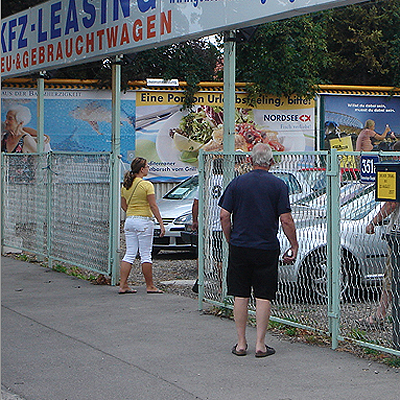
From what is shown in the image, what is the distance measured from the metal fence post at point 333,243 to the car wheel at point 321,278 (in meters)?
0.06

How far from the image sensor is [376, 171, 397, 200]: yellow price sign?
20.0ft

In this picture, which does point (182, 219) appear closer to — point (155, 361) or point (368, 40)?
point (155, 361)

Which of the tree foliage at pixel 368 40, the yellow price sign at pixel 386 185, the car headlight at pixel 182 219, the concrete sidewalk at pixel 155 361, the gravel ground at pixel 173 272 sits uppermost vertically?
the tree foliage at pixel 368 40

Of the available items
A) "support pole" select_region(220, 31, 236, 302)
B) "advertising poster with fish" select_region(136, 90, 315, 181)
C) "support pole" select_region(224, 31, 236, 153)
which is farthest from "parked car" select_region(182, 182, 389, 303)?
"advertising poster with fish" select_region(136, 90, 315, 181)

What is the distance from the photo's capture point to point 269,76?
21609 mm

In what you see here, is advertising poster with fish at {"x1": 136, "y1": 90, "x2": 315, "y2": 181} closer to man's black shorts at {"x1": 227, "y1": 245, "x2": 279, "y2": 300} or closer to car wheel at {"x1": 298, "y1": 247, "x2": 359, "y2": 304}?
car wheel at {"x1": 298, "y1": 247, "x2": 359, "y2": 304}

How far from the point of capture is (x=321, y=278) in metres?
6.96

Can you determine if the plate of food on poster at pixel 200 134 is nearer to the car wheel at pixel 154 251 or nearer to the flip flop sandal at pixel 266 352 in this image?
the car wheel at pixel 154 251

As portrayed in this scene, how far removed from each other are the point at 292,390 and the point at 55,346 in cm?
256

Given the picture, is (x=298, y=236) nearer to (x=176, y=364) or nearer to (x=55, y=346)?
(x=176, y=364)

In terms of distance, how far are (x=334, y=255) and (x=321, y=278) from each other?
426mm

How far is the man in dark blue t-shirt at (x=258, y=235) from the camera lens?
6.46 metres

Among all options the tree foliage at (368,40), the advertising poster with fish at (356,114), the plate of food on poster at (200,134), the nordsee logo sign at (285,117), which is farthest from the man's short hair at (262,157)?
the tree foliage at (368,40)

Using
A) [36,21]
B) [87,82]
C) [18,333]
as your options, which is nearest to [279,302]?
[18,333]
